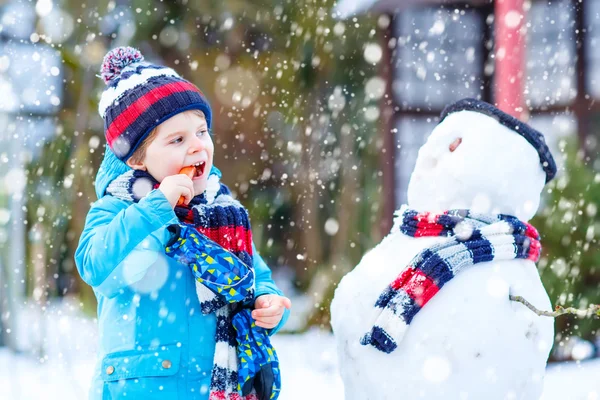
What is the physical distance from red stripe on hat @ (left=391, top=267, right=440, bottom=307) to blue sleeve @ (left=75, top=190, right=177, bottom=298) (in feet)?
2.22

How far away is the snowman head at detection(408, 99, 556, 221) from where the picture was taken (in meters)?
1.93

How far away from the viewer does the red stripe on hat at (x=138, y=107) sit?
1.63 m

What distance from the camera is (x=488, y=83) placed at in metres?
5.07

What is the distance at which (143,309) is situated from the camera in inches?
63.3

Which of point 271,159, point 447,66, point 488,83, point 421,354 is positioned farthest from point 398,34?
point 421,354

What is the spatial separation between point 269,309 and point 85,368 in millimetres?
3483

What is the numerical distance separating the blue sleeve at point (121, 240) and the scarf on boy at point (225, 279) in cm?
5

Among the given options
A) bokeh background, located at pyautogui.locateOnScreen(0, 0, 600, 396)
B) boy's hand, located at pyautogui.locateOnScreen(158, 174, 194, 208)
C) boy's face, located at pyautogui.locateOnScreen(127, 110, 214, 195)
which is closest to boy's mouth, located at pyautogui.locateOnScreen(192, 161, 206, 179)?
boy's face, located at pyautogui.locateOnScreen(127, 110, 214, 195)

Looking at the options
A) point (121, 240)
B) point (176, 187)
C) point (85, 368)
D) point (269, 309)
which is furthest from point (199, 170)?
point (85, 368)

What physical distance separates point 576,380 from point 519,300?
7.33ft

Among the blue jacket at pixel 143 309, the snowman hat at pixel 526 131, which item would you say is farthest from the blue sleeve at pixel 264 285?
the snowman hat at pixel 526 131

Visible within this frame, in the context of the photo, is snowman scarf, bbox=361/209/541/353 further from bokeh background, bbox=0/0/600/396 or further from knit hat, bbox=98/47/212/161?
bokeh background, bbox=0/0/600/396

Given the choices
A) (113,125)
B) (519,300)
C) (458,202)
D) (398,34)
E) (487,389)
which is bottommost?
(487,389)

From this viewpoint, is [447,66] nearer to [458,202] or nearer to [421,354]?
[458,202]
